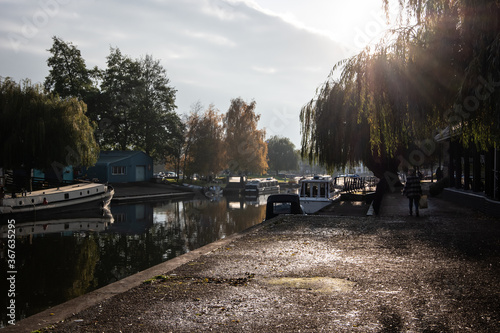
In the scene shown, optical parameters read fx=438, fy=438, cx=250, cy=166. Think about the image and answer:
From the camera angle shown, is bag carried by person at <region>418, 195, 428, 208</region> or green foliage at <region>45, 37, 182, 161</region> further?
green foliage at <region>45, 37, 182, 161</region>

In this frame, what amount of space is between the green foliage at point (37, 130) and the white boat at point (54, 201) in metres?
2.60

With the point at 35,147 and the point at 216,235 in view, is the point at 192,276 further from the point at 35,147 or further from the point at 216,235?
the point at 35,147

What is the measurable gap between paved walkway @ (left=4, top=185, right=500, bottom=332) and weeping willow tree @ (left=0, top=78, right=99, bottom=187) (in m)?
26.4

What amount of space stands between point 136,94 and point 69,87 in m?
8.68

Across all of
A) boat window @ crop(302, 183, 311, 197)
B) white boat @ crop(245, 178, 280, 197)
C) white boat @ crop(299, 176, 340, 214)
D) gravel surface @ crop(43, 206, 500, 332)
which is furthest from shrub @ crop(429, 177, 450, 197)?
white boat @ crop(245, 178, 280, 197)

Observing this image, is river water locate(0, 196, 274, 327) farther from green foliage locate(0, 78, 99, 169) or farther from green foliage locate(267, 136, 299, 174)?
green foliage locate(267, 136, 299, 174)

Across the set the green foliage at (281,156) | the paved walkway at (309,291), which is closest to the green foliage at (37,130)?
the paved walkway at (309,291)

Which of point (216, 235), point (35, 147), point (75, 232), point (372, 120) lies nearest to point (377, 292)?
point (372, 120)

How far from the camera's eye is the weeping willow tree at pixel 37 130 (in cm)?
3244

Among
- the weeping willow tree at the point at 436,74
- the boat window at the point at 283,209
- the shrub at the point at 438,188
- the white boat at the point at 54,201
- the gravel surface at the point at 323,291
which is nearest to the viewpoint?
the gravel surface at the point at 323,291

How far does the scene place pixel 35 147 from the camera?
32.7 m

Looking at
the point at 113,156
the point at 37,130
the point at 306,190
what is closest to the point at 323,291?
the point at 306,190

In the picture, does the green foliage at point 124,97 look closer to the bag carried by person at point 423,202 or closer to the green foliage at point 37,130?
the green foliage at point 37,130

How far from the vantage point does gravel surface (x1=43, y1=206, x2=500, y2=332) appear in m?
5.42
